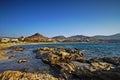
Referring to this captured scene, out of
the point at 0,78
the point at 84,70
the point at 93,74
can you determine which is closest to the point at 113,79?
the point at 93,74

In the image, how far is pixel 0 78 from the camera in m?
12.1

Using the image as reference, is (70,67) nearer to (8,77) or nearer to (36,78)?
(36,78)

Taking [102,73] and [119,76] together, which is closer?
[119,76]

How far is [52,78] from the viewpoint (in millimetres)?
12047

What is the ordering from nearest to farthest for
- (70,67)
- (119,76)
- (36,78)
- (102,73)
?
1. (119,76)
2. (102,73)
3. (36,78)
4. (70,67)

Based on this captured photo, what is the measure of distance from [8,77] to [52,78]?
3514 mm

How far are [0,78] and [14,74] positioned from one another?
1.12 metres

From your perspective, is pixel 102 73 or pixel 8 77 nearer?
pixel 102 73

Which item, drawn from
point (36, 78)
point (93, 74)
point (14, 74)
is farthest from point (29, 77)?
point (93, 74)

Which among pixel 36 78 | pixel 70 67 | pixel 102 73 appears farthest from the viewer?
pixel 70 67

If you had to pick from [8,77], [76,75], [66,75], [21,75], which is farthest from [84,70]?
[8,77]

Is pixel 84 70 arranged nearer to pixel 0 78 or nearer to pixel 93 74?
pixel 93 74

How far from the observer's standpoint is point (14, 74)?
41.2ft

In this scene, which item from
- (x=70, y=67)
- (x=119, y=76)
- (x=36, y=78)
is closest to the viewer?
(x=119, y=76)
